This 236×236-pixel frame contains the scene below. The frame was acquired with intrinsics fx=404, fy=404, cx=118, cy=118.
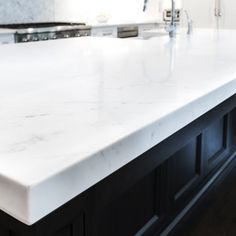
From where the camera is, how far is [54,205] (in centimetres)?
59

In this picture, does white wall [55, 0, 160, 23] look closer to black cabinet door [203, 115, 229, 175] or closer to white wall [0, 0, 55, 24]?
white wall [0, 0, 55, 24]

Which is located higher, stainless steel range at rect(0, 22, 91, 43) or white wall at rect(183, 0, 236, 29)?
white wall at rect(183, 0, 236, 29)

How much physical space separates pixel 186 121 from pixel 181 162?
21.4 inches

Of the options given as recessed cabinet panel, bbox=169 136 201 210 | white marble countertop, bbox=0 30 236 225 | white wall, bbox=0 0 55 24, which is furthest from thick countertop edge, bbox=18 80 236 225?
white wall, bbox=0 0 55 24

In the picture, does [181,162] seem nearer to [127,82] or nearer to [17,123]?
[127,82]

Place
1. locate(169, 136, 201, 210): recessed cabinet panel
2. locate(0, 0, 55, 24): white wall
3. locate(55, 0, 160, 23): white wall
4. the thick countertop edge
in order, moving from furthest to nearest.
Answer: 1. locate(55, 0, 160, 23): white wall
2. locate(0, 0, 55, 24): white wall
3. locate(169, 136, 201, 210): recessed cabinet panel
4. the thick countertop edge

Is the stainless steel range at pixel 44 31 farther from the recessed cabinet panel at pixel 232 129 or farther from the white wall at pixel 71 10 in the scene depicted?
the recessed cabinet panel at pixel 232 129

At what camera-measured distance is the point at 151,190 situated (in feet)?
4.24

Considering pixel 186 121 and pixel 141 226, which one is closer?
pixel 186 121

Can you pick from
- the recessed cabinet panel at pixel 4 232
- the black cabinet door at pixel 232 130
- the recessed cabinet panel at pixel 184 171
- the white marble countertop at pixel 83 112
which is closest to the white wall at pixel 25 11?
the white marble countertop at pixel 83 112

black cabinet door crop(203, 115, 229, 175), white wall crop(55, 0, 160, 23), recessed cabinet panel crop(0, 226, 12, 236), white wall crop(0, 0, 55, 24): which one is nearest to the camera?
recessed cabinet panel crop(0, 226, 12, 236)

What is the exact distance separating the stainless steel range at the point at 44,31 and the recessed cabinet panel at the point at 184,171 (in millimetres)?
2780

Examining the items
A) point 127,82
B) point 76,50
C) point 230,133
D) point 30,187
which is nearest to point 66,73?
point 127,82

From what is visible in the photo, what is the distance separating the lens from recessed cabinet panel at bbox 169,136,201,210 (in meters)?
1.44
